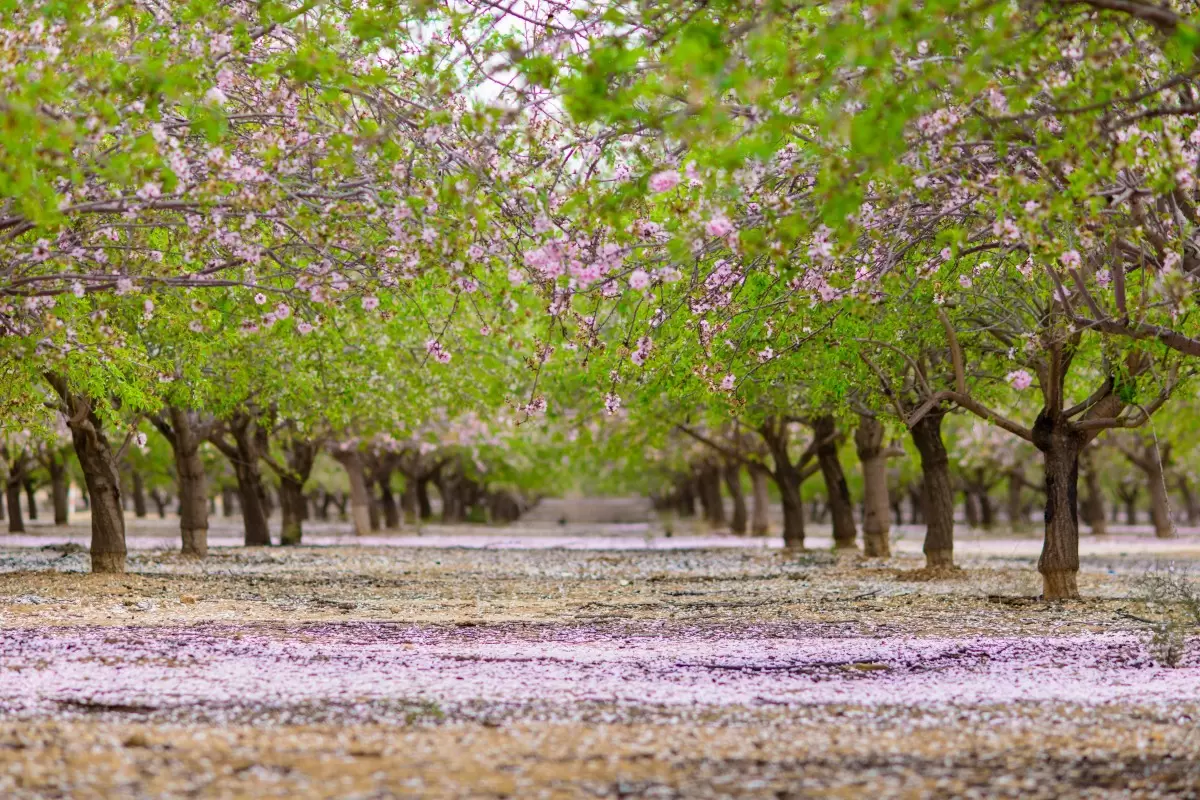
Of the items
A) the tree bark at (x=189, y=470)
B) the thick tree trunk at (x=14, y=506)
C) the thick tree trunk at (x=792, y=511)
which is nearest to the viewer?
the tree bark at (x=189, y=470)

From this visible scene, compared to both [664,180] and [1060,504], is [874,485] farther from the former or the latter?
[664,180]

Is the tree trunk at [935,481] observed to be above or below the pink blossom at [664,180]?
below

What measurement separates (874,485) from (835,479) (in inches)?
209

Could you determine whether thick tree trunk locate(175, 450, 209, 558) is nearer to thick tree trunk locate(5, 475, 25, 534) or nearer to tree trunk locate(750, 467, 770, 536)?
tree trunk locate(750, 467, 770, 536)

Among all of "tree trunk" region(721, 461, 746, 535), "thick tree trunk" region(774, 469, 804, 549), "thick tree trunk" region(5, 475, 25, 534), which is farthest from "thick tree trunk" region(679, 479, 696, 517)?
"thick tree trunk" region(774, 469, 804, 549)

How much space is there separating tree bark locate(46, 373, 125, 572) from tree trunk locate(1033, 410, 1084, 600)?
15401mm

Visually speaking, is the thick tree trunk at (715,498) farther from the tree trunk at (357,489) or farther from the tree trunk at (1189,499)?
the tree trunk at (1189,499)

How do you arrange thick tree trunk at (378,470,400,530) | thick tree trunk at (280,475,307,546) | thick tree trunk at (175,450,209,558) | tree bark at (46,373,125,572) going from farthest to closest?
1. thick tree trunk at (378,470,400,530)
2. thick tree trunk at (280,475,307,546)
3. thick tree trunk at (175,450,209,558)
4. tree bark at (46,373,125,572)

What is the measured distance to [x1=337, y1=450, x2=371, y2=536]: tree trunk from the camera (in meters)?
49.6

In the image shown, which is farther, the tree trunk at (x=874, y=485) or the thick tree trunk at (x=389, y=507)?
the thick tree trunk at (x=389, y=507)

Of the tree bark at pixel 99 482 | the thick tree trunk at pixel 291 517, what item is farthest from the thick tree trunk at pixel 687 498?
the tree bark at pixel 99 482

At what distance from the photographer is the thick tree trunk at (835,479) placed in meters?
36.8

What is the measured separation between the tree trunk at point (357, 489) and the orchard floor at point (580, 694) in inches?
1023

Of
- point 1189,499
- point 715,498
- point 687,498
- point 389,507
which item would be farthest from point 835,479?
point 687,498
